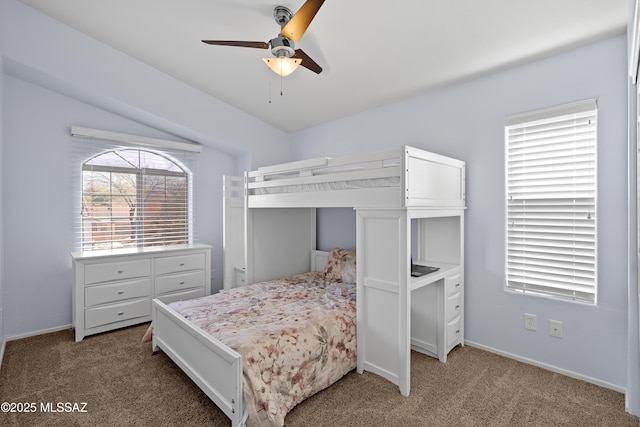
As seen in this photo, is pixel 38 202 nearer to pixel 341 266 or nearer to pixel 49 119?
pixel 49 119

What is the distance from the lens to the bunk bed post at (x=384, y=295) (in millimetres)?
2152

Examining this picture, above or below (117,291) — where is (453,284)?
above

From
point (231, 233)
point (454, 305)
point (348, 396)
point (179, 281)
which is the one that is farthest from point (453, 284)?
point (179, 281)

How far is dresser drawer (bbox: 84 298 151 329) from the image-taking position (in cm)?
308

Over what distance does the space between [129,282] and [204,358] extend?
184cm

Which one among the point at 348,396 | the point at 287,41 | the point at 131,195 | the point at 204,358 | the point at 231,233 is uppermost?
the point at 287,41

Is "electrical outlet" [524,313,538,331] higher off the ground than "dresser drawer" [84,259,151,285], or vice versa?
"dresser drawer" [84,259,151,285]

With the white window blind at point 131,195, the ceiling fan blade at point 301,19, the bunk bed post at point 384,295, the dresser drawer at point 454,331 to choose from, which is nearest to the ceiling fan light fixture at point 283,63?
the ceiling fan blade at point 301,19

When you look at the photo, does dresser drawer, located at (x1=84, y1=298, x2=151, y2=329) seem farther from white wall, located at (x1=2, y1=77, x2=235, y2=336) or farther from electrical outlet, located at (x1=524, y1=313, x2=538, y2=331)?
electrical outlet, located at (x1=524, y1=313, x2=538, y2=331)

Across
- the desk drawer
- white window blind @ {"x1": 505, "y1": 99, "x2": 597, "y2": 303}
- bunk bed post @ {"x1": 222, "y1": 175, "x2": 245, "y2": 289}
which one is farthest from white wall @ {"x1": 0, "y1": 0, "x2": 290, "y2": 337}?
white window blind @ {"x1": 505, "y1": 99, "x2": 597, "y2": 303}

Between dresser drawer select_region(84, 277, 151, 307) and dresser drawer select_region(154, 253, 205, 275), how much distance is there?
0.58ft

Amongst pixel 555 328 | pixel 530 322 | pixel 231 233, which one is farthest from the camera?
pixel 231 233

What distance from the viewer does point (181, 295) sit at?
12.1 feet

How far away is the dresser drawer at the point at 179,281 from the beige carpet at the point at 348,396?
92 centimetres
